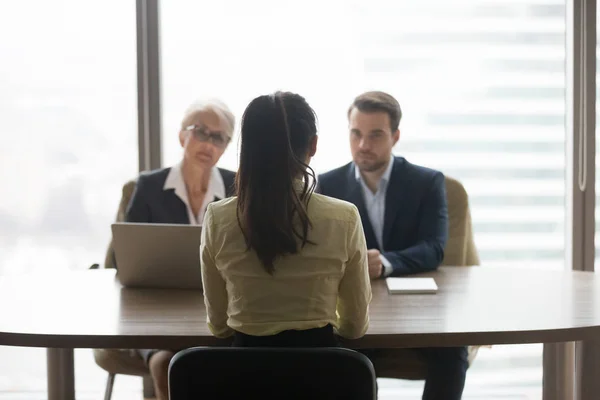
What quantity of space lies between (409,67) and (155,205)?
56.7 inches

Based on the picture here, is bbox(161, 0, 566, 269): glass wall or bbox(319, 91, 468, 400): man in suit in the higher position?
bbox(161, 0, 566, 269): glass wall

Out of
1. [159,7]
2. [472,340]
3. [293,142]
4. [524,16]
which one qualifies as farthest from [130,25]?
[472,340]

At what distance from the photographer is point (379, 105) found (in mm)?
2830

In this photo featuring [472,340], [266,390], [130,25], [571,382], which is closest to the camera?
[266,390]

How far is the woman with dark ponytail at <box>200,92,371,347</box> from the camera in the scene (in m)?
1.65

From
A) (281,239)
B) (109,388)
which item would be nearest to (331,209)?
(281,239)

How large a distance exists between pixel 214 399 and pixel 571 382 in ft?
4.01

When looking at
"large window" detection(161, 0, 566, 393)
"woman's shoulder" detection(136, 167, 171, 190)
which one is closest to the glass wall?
"large window" detection(161, 0, 566, 393)

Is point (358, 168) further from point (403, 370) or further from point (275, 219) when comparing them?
point (275, 219)

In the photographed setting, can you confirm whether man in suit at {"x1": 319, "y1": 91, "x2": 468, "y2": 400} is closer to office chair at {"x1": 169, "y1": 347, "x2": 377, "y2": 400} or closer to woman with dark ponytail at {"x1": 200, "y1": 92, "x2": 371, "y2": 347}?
woman with dark ponytail at {"x1": 200, "y1": 92, "x2": 371, "y2": 347}

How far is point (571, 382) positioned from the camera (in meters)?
2.21

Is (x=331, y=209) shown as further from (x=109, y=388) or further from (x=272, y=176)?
(x=109, y=388)

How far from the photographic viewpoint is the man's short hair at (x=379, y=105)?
283cm

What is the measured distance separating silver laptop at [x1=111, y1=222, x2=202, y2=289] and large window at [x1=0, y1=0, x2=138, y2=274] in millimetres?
1366
